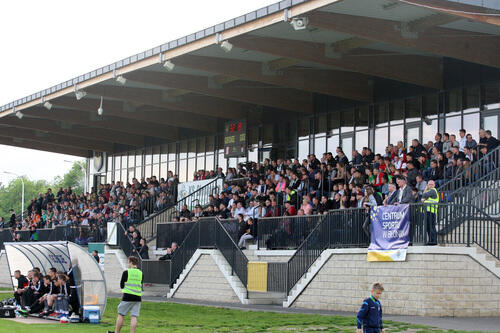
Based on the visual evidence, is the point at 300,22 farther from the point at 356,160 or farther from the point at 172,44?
the point at 356,160

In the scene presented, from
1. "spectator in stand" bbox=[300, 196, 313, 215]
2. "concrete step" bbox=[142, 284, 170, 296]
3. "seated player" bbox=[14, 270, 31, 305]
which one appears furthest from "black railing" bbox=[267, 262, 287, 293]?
"concrete step" bbox=[142, 284, 170, 296]

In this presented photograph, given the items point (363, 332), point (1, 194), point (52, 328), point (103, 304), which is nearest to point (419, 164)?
point (103, 304)

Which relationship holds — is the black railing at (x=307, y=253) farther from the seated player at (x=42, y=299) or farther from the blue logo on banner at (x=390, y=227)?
the seated player at (x=42, y=299)

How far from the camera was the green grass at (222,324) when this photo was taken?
51.8 feet

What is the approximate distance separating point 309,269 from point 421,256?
426cm

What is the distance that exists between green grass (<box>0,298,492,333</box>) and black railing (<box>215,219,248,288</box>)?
3.26 metres

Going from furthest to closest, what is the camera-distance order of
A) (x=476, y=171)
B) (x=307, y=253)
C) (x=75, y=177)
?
(x=75, y=177) < (x=307, y=253) < (x=476, y=171)

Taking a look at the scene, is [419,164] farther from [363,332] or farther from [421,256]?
[363,332]

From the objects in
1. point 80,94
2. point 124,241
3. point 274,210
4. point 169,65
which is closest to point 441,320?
point 274,210

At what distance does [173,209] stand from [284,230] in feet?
37.0

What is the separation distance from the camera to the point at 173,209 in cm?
3425

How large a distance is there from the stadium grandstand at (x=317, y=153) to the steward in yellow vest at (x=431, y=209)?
0.04 m

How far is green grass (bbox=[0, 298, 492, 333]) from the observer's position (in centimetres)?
1578

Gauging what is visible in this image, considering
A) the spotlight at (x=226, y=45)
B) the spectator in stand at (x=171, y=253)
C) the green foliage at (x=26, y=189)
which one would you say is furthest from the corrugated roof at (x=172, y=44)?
the green foliage at (x=26, y=189)
